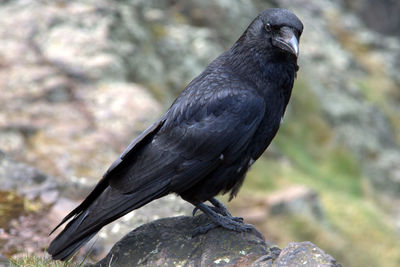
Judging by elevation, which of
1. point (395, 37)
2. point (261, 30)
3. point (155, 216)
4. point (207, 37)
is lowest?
point (155, 216)

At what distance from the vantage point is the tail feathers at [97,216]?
415 cm

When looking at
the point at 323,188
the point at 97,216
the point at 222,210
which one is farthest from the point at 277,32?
the point at 323,188

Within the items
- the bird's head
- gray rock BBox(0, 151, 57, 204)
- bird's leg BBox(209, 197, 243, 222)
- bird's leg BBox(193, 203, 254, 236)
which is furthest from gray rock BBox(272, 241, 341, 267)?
gray rock BBox(0, 151, 57, 204)

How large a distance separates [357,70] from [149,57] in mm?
14765

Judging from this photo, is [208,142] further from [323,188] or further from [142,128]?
[323,188]

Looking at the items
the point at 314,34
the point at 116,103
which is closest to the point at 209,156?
the point at 116,103

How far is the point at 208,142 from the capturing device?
14.4ft

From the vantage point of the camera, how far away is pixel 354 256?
29.8 ft

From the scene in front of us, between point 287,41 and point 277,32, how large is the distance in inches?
7.4

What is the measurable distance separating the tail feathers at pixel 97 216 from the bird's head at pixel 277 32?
1594 mm

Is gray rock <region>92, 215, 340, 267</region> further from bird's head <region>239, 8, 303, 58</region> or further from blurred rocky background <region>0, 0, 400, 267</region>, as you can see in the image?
bird's head <region>239, 8, 303, 58</region>

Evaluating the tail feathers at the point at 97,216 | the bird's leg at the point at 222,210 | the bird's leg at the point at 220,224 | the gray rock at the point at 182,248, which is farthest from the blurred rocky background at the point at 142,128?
the bird's leg at the point at 222,210

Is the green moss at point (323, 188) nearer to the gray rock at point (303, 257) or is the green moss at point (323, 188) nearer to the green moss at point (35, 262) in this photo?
the gray rock at point (303, 257)

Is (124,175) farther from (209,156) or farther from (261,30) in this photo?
(261,30)
